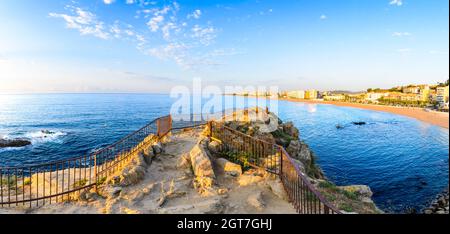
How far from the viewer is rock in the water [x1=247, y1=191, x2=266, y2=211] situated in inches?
252

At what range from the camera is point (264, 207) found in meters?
6.41

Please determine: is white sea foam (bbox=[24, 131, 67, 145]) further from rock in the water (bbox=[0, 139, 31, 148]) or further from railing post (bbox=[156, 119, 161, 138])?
railing post (bbox=[156, 119, 161, 138])

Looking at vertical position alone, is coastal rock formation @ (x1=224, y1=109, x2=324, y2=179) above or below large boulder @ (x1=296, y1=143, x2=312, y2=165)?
above

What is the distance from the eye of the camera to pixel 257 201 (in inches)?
259

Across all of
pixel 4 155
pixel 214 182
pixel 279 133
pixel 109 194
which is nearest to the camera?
pixel 109 194

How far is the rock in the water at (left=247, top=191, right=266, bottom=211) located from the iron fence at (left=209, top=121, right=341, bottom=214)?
0.85 meters

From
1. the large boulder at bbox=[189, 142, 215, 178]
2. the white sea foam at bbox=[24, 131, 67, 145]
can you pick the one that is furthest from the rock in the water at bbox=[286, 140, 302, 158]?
the white sea foam at bbox=[24, 131, 67, 145]

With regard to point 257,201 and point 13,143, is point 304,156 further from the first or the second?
point 13,143

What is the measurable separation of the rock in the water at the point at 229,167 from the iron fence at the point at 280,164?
0.60 m

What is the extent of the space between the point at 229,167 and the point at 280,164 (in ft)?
6.61
